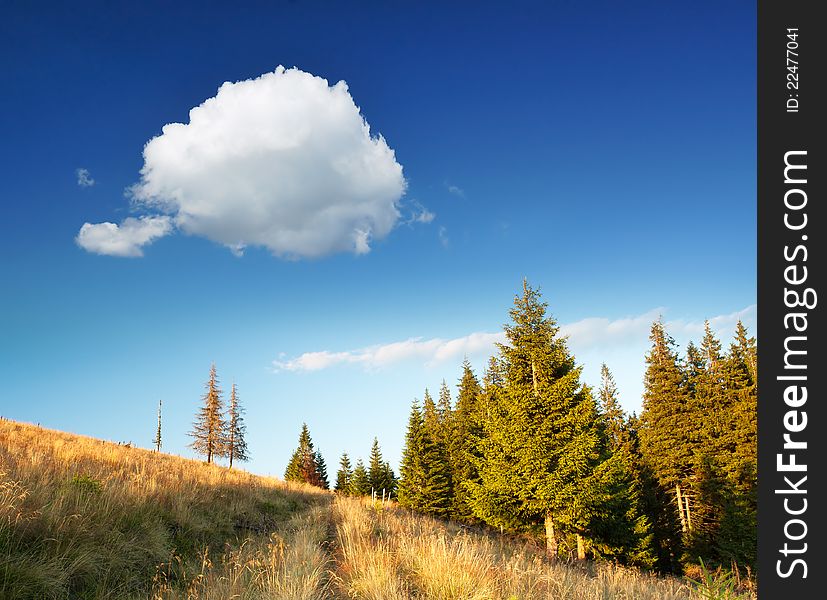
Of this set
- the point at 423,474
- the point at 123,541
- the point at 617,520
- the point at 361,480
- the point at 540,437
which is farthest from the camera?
the point at 361,480

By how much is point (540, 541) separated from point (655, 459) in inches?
485

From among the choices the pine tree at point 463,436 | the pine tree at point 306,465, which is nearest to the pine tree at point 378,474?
the pine tree at point 306,465

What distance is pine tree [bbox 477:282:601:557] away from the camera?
1622 centimetres

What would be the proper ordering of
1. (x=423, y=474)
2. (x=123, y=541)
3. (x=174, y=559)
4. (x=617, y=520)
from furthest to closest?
(x=423, y=474) → (x=617, y=520) → (x=174, y=559) → (x=123, y=541)

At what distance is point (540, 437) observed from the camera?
17.0 metres

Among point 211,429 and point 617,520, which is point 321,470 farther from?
point 617,520

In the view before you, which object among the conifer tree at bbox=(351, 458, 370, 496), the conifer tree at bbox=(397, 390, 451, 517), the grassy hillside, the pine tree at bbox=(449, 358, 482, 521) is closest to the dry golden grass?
the grassy hillside

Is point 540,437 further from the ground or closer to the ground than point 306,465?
further from the ground

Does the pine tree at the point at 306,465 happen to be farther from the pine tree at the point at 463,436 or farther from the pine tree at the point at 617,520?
the pine tree at the point at 617,520

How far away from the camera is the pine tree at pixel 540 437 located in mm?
16219

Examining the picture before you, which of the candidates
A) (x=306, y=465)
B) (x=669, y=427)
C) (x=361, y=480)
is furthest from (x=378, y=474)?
(x=669, y=427)

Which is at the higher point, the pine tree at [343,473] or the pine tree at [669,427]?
the pine tree at [669,427]

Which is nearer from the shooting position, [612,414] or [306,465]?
[612,414]
